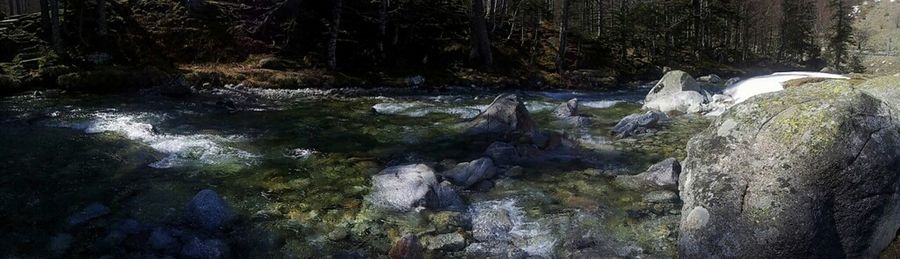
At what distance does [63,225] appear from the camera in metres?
8.05

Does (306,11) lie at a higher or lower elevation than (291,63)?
higher

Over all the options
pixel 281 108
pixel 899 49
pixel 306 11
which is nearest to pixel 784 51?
pixel 899 49

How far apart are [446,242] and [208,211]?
3921mm

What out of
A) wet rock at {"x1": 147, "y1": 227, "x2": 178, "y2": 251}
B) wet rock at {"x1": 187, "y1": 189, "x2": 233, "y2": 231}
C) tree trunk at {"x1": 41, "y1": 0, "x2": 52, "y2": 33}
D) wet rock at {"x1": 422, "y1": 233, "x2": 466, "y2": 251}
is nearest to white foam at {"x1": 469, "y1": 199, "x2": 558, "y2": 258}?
wet rock at {"x1": 422, "y1": 233, "x2": 466, "y2": 251}

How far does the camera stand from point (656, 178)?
33.8 ft

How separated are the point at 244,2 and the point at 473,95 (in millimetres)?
17487

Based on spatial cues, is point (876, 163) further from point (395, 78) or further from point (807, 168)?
point (395, 78)

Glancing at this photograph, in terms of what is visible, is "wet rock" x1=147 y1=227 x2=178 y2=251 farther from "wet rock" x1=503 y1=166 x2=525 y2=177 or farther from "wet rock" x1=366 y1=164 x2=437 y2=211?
"wet rock" x1=503 y1=166 x2=525 y2=177

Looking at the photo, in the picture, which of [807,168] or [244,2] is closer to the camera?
[807,168]

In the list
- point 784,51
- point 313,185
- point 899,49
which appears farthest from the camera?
point 899,49

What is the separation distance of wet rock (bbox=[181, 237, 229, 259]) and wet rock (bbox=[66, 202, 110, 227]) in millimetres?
2132

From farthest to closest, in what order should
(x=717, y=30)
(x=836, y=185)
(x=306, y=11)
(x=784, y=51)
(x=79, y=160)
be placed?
(x=784, y=51), (x=717, y=30), (x=306, y=11), (x=79, y=160), (x=836, y=185)

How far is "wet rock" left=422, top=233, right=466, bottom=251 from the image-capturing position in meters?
7.64

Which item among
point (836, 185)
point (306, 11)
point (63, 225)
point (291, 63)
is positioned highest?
point (306, 11)
